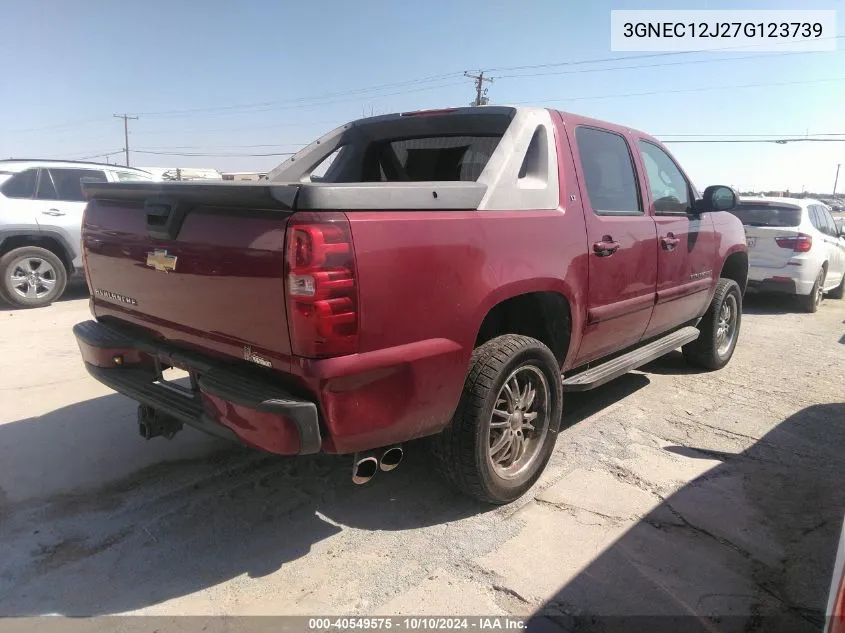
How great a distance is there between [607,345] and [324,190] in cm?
243

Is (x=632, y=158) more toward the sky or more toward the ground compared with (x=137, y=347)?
more toward the sky

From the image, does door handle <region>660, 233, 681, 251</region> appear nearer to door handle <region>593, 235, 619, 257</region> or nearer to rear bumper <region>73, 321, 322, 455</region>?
door handle <region>593, 235, 619, 257</region>

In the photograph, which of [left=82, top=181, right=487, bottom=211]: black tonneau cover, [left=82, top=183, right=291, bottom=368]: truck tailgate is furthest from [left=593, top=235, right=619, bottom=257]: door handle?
[left=82, top=183, right=291, bottom=368]: truck tailgate

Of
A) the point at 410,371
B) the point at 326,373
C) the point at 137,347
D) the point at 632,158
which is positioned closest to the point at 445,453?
the point at 410,371

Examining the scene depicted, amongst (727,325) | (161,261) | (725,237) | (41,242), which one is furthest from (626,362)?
(41,242)

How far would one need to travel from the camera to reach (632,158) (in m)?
4.23

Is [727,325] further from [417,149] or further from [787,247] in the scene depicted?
[417,149]

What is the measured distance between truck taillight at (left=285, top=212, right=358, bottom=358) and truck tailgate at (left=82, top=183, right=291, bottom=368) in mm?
62

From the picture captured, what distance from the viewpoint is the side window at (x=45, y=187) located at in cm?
816


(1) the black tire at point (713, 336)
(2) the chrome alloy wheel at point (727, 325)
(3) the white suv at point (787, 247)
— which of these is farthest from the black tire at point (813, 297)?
(1) the black tire at point (713, 336)

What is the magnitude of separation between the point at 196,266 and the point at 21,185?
717 centimetres

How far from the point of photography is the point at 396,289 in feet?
7.79

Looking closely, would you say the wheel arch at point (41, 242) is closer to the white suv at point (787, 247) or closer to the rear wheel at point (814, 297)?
the white suv at point (787, 247)

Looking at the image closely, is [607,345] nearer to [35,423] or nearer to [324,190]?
[324,190]
